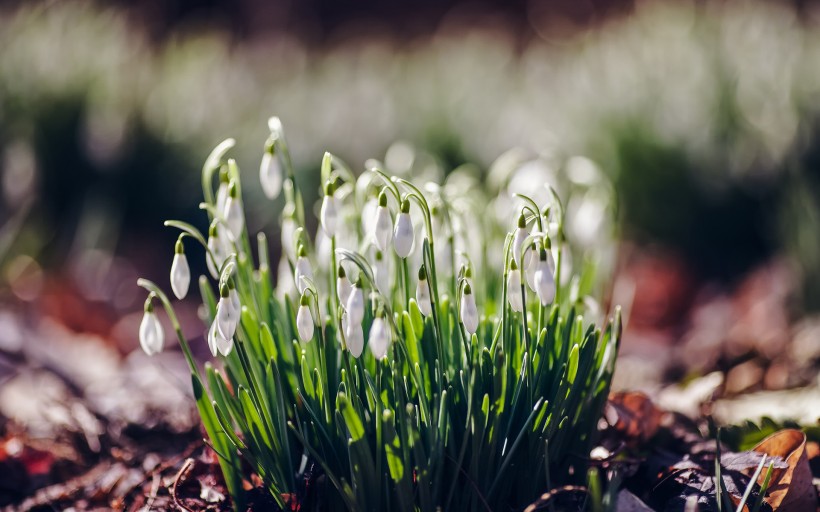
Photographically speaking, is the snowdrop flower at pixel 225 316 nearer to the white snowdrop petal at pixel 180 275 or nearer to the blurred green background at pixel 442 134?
the white snowdrop petal at pixel 180 275

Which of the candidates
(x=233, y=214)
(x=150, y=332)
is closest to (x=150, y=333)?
(x=150, y=332)

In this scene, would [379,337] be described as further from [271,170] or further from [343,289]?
[271,170]

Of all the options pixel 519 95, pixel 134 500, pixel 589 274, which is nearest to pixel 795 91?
pixel 519 95

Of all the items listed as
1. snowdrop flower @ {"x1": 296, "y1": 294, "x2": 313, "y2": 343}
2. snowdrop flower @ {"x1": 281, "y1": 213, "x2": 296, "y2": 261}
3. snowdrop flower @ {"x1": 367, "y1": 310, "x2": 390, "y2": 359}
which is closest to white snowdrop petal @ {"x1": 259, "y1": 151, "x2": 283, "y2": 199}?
snowdrop flower @ {"x1": 281, "y1": 213, "x2": 296, "y2": 261}

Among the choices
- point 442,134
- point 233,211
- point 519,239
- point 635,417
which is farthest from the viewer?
point 442,134

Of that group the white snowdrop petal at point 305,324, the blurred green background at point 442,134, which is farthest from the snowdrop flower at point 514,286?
the blurred green background at point 442,134

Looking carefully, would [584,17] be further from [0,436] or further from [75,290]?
[0,436]

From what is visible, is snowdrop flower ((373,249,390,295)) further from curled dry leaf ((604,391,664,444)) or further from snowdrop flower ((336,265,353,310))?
curled dry leaf ((604,391,664,444))
